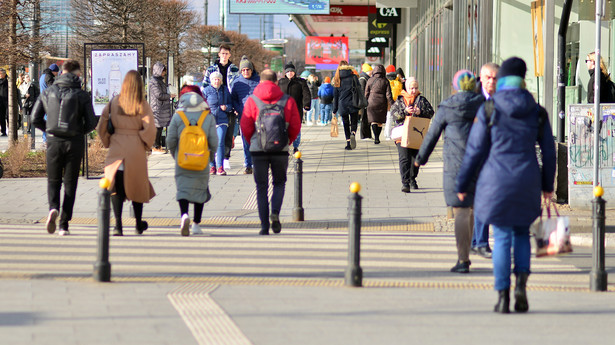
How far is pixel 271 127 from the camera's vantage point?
10359 millimetres

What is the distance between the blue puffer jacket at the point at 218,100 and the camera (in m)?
16.2

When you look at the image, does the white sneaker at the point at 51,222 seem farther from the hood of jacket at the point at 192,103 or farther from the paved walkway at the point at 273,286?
the hood of jacket at the point at 192,103

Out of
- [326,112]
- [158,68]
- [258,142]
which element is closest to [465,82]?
[258,142]

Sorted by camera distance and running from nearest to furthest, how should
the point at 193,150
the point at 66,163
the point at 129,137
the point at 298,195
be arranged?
the point at 129,137, the point at 193,150, the point at 66,163, the point at 298,195

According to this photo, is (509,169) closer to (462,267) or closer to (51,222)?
(462,267)

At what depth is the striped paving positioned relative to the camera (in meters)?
8.23

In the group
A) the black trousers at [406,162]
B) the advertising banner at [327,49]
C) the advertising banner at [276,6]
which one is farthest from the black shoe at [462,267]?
the advertising banner at [327,49]

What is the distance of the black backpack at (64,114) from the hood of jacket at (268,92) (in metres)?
1.86

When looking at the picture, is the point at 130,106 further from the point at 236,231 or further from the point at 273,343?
the point at 273,343

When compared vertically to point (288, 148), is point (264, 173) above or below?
below

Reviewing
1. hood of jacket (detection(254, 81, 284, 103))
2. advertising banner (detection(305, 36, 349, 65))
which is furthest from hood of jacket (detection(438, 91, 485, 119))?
advertising banner (detection(305, 36, 349, 65))

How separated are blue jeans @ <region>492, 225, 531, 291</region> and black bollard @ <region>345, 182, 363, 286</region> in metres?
1.11

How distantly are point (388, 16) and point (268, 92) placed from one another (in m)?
29.0

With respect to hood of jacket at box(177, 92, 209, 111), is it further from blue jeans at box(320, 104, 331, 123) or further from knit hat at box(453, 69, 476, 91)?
blue jeans at box(320, 104, 331, 123)
